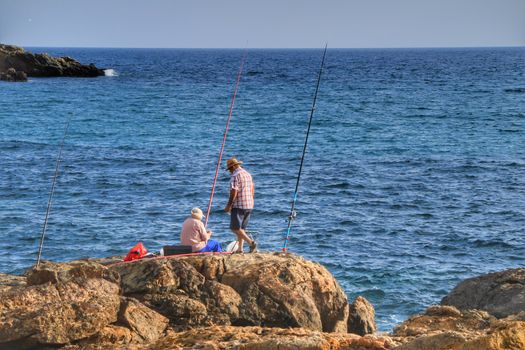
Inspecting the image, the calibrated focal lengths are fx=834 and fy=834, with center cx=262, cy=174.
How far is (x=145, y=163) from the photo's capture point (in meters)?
34.1

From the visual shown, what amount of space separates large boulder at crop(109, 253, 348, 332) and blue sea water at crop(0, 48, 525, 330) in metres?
5.46

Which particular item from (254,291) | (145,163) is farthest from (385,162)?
(254,291)

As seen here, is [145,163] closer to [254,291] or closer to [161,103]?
[254,291]

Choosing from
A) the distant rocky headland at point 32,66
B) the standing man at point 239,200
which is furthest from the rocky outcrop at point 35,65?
the standing man at point 239,200

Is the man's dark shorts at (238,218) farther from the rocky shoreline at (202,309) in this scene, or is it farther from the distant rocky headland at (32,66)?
the distant rocky headland at (32,66)

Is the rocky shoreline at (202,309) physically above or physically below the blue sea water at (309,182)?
above

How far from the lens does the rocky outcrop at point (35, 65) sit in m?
82.0

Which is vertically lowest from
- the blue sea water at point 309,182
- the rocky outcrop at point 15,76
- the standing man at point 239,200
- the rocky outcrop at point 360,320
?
the rocky outcrop at point 15,76

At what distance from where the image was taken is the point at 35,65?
282ft

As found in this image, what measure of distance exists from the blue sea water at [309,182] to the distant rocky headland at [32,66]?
639 inches

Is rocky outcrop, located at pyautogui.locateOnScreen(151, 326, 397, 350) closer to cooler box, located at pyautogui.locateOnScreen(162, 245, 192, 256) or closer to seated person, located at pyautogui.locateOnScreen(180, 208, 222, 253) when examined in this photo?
cooler box, located at pyautogui.locateOnScreen(162, 245, 192, 256)

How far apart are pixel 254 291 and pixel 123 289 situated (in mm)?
1560

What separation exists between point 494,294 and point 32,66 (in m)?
79.4

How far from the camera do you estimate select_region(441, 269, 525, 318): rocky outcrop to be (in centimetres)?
1134
